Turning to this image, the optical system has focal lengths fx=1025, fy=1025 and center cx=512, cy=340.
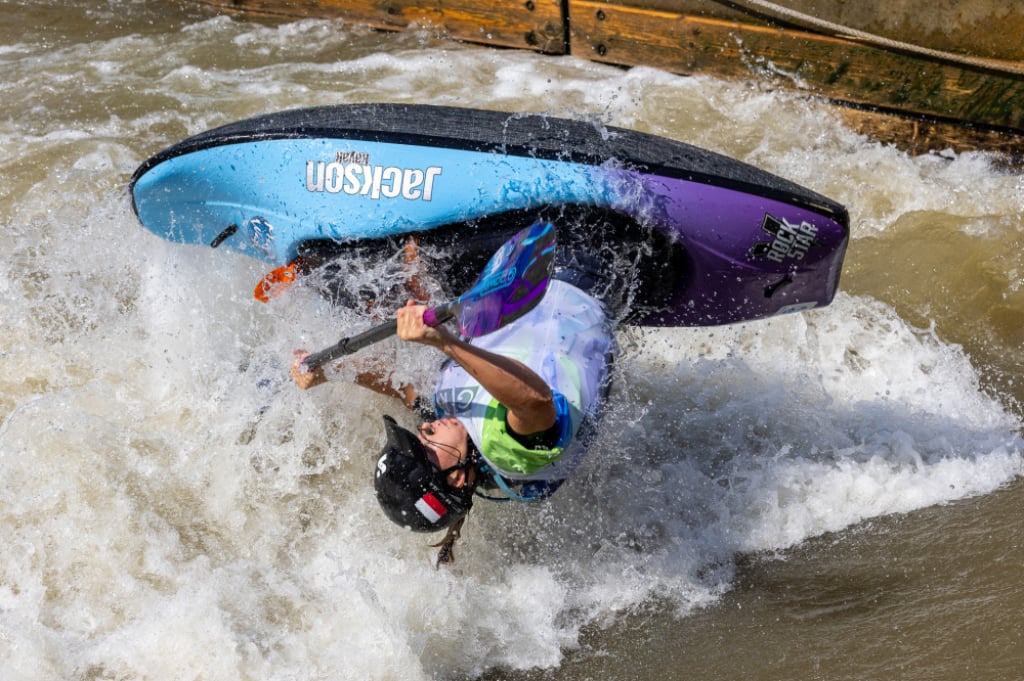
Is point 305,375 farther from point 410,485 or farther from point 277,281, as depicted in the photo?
point 410,485

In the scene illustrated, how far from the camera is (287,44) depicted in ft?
20.7

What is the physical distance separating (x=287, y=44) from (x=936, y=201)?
3.88 m

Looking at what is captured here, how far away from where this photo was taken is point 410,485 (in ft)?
9.57

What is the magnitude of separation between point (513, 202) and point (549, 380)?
677mm

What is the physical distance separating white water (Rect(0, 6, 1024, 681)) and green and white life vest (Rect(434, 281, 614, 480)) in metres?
0.45

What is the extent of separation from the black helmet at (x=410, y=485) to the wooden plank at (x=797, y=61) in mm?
3355

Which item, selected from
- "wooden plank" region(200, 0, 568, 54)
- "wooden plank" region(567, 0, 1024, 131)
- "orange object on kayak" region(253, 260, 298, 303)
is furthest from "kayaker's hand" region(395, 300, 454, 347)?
"wooden plank" region(200, 0, 568, 54)

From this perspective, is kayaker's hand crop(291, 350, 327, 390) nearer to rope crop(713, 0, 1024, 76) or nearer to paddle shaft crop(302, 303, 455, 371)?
paddle shaft crop(302, 303, 455, 371)

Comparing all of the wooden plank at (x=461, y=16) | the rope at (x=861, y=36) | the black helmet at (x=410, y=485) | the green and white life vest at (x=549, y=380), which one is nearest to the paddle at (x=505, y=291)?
the green and white life vest at (x=549, y=380)

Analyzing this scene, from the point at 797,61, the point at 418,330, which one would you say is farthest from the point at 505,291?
the point at 797,61

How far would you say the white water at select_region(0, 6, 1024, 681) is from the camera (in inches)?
124

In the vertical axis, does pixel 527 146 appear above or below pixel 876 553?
above

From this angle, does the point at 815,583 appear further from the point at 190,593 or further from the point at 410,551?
the point at 190,593

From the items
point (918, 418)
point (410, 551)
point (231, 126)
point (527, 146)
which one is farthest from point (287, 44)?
point (918, 418)
